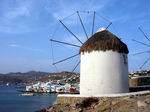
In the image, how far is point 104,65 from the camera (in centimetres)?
2544

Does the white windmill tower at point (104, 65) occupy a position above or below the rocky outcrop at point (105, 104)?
above

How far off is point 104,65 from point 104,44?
143 cm

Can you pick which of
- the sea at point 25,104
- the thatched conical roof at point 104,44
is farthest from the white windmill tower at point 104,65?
the sea at point 25,104

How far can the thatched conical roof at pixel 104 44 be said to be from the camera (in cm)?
2562

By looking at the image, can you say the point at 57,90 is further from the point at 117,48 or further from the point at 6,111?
the point at 117,48

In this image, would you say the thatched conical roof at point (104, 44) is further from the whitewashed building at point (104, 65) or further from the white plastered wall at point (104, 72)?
the white plastered wall at point (104, 72)

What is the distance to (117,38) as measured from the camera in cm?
2641

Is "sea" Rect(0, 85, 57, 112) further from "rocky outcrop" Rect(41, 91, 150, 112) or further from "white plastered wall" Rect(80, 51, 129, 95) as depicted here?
"rocky outcrop" Rect(41, 91, 150, 112)

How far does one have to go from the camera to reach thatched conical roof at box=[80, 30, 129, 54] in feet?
→ 84.1

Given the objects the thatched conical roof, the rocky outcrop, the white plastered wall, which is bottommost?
the rocky outcrop

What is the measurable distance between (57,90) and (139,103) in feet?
285

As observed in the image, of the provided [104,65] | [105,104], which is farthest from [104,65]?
[105,104]

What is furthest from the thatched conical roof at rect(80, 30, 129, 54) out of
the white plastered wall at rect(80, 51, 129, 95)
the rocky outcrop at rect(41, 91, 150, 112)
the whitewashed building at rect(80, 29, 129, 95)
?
the rocky outcrop at rect(41, 91, 150, 112)

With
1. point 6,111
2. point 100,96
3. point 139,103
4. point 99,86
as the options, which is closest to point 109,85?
point 99,86
